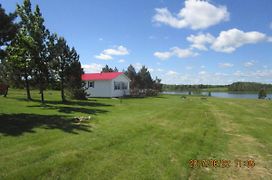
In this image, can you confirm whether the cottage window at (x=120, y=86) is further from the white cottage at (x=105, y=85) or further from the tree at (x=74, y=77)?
the tree at (x=74, y=77)

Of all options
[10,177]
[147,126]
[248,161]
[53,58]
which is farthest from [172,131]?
[53,58]

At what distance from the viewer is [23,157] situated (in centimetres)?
609

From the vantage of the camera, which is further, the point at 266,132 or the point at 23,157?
the point at 266,132

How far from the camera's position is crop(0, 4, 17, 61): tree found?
1232 centimetres

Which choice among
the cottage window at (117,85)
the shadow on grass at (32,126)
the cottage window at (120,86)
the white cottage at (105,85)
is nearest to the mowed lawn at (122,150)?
the shadow on grass at (32,126)

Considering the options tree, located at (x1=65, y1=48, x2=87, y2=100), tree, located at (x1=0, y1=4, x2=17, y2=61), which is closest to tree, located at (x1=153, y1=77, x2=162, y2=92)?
tree, located at (x1=65, y1=48, x2=87, y2=100)

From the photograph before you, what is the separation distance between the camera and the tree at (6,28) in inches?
485

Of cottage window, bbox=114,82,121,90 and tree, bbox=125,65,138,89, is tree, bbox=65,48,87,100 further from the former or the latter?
tree, bbox=125,65,138,89

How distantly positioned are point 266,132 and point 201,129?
3.05 m

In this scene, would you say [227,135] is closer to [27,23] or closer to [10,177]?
[10,177]
